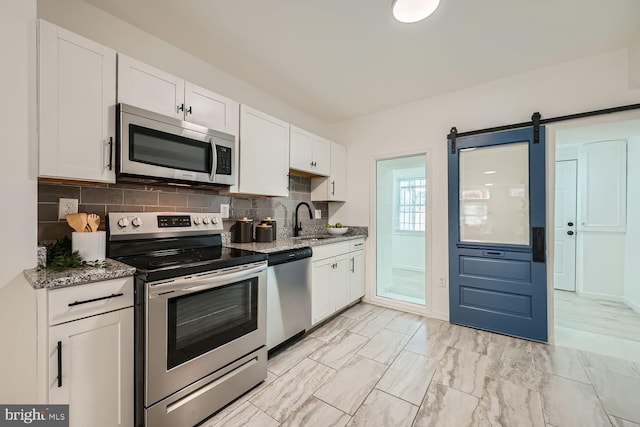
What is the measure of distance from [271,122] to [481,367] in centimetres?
286

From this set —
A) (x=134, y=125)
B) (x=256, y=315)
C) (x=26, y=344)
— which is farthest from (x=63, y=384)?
(x=134, y=125)

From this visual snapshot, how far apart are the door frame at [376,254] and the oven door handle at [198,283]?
85.0 inches

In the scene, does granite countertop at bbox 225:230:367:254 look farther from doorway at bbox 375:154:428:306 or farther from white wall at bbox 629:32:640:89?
white wall at bbox 629:32:640:89

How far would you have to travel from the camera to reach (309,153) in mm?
3158

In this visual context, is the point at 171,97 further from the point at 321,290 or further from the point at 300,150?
the point at 321,290

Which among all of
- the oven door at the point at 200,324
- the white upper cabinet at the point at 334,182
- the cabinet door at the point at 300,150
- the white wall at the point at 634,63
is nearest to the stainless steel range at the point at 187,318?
the oven door at the point at 200,324

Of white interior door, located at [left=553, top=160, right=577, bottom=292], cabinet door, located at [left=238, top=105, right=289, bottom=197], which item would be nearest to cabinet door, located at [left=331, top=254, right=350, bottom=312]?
cabinet door, located at [left=238, top=105, right=289, bottom=197]

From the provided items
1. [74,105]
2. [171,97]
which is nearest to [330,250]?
[171,97]

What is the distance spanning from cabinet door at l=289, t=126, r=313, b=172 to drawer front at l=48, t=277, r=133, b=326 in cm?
194

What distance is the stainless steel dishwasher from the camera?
216cm

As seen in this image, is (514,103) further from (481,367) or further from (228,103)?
(228,103)

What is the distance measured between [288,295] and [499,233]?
229 cm

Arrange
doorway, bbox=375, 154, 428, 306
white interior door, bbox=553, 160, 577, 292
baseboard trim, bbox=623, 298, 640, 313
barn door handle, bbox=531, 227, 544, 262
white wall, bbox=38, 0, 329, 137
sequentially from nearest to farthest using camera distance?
white wall, bbox=38, 0, 329, 137 < barn door handle, bbox=531, 227, 544, 262 < baseboard trim, bbox=623, 298, 640, 313 < doorway, bbox=375, 154, 428, 306 < white interior door, bbox=553, 160, 577, 292

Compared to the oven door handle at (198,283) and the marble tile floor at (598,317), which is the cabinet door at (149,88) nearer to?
the oven door handle at (198,283)
